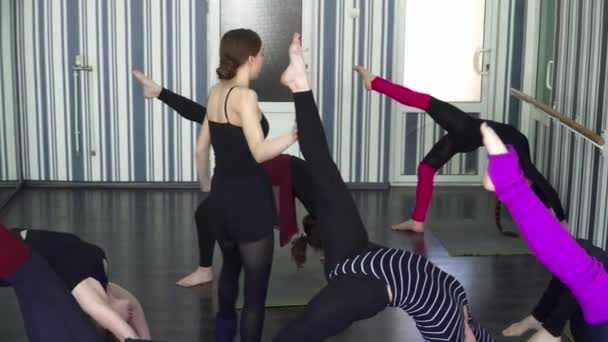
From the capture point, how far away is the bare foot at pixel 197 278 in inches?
163

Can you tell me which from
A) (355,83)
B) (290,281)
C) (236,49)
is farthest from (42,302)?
(355,83)

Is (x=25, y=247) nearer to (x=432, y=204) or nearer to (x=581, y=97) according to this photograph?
(x=581, y=97)

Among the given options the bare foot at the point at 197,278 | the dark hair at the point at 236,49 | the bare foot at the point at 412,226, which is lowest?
the bare foot at the point at 197,278

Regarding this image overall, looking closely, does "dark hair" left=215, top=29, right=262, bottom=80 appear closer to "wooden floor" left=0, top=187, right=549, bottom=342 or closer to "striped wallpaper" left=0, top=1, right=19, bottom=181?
"wooden floor" left=0, top=187, right=549, bottom=342

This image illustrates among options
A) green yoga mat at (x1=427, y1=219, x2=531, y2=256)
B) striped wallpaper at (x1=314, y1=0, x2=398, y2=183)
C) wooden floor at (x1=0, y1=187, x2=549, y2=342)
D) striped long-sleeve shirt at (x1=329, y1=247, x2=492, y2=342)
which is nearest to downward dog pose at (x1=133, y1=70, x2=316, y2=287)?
wooden floor at (x1=0, y1=187, x2=549, y2=342)

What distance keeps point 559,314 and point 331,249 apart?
0.92m

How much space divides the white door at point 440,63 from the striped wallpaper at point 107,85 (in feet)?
5.52

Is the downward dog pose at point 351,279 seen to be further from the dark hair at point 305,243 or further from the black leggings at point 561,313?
the dark hair at point 305,243

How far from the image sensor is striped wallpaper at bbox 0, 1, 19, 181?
18.7 feet

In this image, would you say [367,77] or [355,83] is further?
[355,83]

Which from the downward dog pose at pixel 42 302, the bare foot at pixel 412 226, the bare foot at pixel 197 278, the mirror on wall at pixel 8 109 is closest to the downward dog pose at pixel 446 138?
the bare foot at pixel 412 226

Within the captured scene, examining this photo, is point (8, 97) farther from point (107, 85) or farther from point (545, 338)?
point (545, 338)

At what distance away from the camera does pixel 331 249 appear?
96.4 inches

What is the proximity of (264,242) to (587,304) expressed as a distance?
4.63ft
